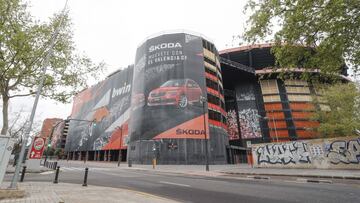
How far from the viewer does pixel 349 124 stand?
34.8 meters

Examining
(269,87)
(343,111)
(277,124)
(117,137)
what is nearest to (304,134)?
(277,124)

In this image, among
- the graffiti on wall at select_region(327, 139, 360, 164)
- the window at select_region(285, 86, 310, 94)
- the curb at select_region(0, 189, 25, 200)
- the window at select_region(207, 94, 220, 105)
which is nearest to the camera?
the curb at select_region(0, 189, 25, 200)

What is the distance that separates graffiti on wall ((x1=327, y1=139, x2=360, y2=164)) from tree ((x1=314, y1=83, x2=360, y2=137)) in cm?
2128

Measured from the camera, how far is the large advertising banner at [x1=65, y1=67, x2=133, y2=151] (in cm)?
5912

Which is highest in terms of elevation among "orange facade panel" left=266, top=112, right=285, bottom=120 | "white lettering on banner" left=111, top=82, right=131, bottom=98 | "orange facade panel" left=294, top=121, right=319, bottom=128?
"white lettering on banner" left=111, top=82, right=131, bottom=98

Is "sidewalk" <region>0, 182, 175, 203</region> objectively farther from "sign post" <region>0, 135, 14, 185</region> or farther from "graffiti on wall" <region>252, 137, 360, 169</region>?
"graffiti on wall" <region>252, 137, 360, 169</region>

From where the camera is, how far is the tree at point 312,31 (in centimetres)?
699

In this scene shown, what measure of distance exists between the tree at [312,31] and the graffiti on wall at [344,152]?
12.1 m

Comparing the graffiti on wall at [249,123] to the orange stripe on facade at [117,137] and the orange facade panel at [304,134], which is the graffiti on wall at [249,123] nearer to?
the orange facade panel at [304,134]

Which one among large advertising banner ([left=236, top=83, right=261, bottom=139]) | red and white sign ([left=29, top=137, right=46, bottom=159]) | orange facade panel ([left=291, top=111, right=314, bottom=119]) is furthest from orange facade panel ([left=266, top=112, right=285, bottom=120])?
red and white sign ([left=29, top=137, right=46, bottom=159])

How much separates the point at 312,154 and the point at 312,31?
52.6 ft

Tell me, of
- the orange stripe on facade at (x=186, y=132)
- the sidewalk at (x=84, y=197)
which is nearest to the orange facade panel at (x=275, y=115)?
the orange stripe on facade at (x=186, y=132)

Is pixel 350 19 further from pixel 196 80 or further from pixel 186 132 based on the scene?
pixel 196 80

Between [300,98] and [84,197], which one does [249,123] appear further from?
[84,197]
